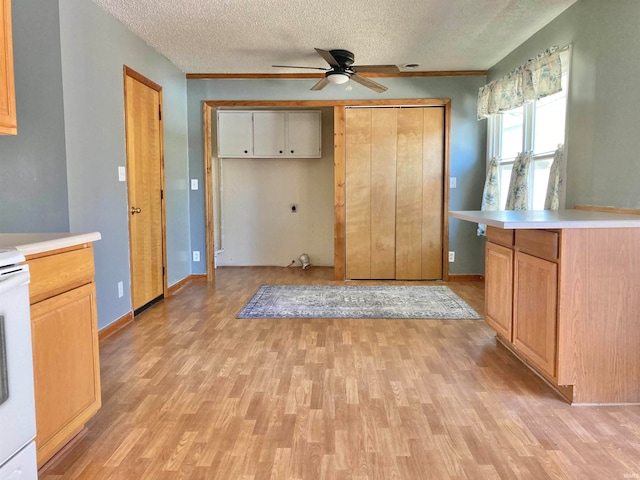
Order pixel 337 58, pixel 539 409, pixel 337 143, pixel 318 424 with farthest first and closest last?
pixel 337 143 < pixel 337 58 < pixel 539 409 < pixel 318 424

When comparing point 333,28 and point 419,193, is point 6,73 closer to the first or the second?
point 333,28

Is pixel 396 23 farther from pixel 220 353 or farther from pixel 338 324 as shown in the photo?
pixel 220 353

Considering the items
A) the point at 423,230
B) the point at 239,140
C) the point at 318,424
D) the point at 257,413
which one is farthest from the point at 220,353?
the point at 239,140

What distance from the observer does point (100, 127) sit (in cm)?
329

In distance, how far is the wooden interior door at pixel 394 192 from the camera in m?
5.29

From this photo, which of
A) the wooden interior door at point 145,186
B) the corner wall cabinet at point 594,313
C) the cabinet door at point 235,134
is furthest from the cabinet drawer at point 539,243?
the cabinet door at point 235,134

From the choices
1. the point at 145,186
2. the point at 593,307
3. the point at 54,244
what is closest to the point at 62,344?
the point at 54,244

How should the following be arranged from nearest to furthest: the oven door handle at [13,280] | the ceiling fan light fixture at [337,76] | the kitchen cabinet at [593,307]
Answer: the oven door handle at [13,280] < the kitchen cabinet at [593,307] < the ceiling fan light fixture at [337,76]

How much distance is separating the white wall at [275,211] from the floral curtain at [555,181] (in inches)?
132

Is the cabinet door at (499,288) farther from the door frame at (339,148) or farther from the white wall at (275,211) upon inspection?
the white wall at (275,211)

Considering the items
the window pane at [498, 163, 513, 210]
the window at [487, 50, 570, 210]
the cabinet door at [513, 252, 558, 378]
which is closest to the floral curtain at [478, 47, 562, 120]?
the window at [487, 50, 570, 210]

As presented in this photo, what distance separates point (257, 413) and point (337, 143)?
3.69m

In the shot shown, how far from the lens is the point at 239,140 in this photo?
20.1 ft

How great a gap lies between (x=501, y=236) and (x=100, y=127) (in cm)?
275
